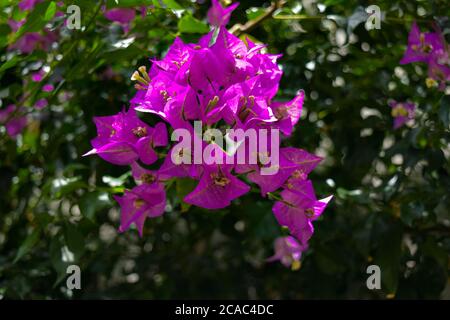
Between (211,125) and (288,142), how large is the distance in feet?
1.25

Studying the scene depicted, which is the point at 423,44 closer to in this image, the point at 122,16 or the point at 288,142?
the point at 288,142

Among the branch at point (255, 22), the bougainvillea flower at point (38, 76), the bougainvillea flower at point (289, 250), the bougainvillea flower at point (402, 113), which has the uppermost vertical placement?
the branch at point (255, 22)

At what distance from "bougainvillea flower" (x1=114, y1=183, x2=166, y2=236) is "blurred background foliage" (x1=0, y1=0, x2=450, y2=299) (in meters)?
0.04

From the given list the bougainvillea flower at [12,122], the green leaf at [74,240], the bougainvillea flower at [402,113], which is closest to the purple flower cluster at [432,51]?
the bougainvillea flower at [402,113]

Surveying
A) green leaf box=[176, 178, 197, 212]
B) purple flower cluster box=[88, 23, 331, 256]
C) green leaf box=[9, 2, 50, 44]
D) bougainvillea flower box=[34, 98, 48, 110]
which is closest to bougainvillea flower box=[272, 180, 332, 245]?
purple flower cluster box=[88, 23, 331, 256]

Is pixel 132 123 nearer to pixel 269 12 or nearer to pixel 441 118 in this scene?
pixel 269 12

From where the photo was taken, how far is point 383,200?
3.26ft

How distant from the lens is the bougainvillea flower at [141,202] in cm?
68

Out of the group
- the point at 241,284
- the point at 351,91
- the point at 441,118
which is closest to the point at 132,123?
the point at 441,118

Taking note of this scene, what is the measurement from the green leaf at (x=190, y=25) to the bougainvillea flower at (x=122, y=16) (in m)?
0.10

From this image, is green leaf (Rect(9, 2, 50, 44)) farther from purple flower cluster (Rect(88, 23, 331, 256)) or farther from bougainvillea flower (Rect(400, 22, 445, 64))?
bougainvillea flower (Rect(400, 22, 445, 64))

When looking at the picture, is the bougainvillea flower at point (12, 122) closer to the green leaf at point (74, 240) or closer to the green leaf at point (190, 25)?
the green leaf at point (74, 240)

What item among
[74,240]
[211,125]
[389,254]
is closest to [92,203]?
[74,240]
